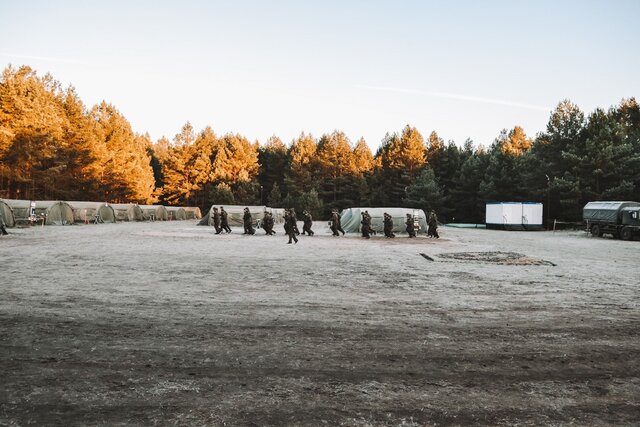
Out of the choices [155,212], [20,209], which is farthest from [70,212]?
[155,212]

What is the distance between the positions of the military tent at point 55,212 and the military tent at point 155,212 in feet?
43.3

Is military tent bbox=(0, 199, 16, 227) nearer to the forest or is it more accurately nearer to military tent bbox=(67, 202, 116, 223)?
military tent bbox=(67, 202, 116, 223)

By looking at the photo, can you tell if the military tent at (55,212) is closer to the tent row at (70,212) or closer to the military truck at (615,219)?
the tent row at (70,212)

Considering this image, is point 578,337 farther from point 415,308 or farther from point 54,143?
point 54,143

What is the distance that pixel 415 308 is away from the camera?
6754 millimetres

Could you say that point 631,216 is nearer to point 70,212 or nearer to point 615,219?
point 615,219

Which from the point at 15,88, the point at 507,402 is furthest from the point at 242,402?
the point at 15,88

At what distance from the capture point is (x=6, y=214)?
28609 mm

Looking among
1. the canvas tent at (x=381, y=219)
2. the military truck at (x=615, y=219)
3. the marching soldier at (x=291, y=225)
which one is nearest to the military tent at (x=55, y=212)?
the marching soldier at (x=291, y=225)

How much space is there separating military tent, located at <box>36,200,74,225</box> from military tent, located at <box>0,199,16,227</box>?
405 cm

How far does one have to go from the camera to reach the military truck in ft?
88.2

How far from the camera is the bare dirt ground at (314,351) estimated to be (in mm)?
3213

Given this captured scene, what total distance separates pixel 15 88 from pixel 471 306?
47.4 meters

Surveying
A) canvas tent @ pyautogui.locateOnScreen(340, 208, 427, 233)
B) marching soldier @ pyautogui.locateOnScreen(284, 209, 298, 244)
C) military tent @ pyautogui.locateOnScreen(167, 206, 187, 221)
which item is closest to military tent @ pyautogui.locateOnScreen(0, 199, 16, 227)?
marching soldier @ pyautogui.locateOnScreen(284, 209, 298, 244)
